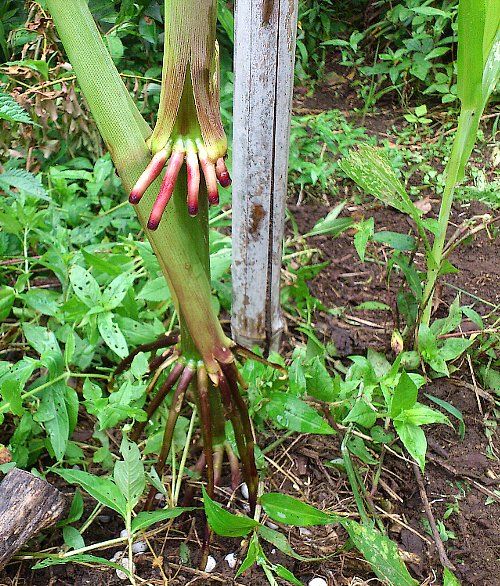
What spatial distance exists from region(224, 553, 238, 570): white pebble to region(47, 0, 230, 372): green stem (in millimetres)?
407

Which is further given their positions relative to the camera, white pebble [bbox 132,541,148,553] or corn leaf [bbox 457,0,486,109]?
white pebble [bbox 132,541,148,553]

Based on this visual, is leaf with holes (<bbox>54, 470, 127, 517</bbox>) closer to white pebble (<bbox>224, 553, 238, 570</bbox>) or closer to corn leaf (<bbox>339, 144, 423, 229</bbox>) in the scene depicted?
white pebble (<bbox>224, 553, 238, 570</bbox>)

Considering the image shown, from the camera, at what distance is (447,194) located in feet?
3.51

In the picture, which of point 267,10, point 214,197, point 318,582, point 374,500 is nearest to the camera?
point 214,197

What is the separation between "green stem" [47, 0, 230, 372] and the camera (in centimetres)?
63

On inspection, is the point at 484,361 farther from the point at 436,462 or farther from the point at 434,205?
the point at 434,205

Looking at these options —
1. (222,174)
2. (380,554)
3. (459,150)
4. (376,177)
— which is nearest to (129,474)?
(380,554)

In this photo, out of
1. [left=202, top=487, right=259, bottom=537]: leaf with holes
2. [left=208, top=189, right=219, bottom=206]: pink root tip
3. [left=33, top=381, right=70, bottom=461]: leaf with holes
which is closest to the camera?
[left=208, top=189, right=219, bottom=206]: pink root tip

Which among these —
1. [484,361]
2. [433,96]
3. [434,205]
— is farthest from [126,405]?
[433,96]

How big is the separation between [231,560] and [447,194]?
27.2 inches

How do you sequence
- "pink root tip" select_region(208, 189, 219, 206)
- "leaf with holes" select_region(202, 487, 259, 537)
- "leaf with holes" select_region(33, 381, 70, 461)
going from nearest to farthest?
"pink root tip" select_region(208, 189, 219, 206) < "leaf with holes" select_region(202, 487, 259, 537) < "leaf with holes" select_region(33, 381, 70, 461)

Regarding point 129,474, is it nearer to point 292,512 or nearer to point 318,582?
point 292,512

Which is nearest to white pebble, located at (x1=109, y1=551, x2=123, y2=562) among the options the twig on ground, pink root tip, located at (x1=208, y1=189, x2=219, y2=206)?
the twig on ground

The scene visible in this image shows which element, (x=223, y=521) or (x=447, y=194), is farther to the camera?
(x=447, y=194)
